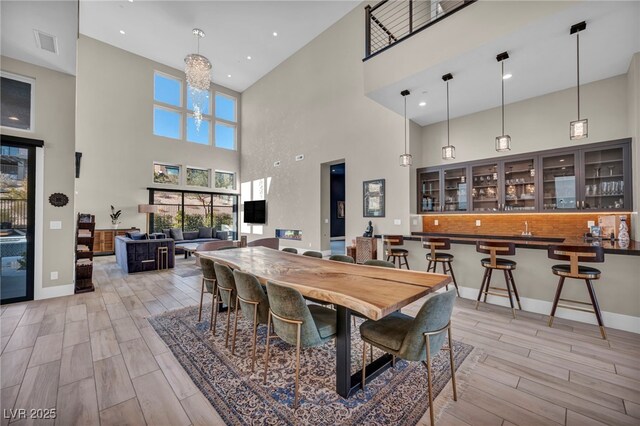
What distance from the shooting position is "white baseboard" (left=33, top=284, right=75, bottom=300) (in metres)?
4.07

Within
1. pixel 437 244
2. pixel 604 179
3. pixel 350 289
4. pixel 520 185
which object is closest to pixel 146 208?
pixel 437 244

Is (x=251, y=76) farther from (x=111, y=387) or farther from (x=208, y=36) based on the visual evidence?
(x=111, y=387)

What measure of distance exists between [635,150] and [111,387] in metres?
6.36

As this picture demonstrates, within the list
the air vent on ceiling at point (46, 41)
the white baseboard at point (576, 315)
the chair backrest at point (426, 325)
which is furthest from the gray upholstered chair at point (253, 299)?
the air vent on ceiling at point (46, 41)

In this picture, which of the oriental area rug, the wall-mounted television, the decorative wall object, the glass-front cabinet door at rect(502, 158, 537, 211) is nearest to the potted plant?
the wall-mounted television

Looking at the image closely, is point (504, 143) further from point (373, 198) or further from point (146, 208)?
point (146, 208)

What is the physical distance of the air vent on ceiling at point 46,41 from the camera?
11.2 feet

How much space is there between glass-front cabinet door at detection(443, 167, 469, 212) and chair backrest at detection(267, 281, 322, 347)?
4.61 metres

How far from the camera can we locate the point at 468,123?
17.5 feet

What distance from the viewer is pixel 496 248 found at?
341 centimetres

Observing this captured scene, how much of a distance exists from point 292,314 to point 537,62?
4303 mm

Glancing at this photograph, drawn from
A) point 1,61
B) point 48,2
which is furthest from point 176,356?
point 1,61

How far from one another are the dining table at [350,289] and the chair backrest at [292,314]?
144mm

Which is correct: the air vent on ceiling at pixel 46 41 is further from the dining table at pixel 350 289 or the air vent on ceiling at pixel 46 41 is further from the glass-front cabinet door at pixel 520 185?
the glass-front cabinet door at pixel 520 185
